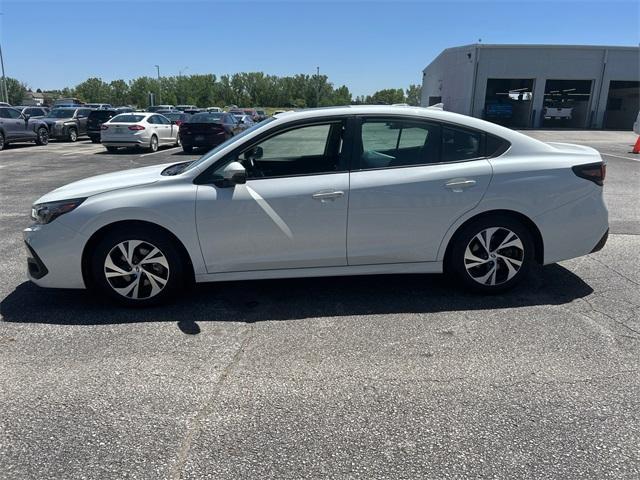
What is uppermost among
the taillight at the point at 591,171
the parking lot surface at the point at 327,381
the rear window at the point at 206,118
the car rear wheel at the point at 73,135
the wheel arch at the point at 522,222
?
the rear window at the point at 206,118

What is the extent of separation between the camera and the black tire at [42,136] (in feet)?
69.7

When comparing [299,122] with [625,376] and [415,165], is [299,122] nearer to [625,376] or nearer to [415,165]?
[415,165]

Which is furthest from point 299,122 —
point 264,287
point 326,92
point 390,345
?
point 326,92

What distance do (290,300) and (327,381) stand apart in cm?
136

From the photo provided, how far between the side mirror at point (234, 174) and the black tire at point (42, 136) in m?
20.9

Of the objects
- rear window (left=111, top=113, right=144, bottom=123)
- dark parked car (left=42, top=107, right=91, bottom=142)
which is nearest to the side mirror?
rear window (left=111, top=113, right=144, bottom=123)

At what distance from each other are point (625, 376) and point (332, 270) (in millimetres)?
2236


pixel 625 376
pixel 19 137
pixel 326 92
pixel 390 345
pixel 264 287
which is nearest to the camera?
pixel 625 376

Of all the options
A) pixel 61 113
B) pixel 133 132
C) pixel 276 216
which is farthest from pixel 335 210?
pixel 61 113

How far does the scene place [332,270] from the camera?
424 cm

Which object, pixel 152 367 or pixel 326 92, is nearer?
pixel 152 367

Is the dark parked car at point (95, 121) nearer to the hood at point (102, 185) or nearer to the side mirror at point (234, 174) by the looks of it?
the hood at point (102, 185)

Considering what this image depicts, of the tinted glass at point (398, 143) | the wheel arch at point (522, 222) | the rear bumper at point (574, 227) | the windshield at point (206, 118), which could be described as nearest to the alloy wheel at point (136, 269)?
the tinted glass at point (398, 143)

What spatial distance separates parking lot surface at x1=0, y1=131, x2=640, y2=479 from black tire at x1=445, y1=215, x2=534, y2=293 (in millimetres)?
176
